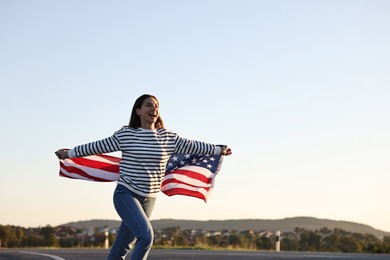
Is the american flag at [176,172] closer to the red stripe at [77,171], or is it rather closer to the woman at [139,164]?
the red stripe at [77,171]

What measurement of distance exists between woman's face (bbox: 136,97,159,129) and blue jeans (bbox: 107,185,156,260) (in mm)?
724

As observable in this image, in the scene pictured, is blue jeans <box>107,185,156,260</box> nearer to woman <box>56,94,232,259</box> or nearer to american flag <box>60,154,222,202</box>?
woman <box>56,94,232,259</box>

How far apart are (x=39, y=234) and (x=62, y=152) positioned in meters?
39.3

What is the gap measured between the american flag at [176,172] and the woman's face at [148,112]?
227cm

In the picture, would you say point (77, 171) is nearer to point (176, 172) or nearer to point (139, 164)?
point (176, 172)

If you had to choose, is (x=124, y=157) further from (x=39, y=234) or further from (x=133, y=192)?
(x=39, y=234)

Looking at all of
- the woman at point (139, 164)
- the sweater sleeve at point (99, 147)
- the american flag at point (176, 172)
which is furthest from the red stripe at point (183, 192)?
the sweater sleeve at point (99, 147)

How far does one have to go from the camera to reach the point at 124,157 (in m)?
7.29

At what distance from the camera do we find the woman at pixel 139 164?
22.9 feet

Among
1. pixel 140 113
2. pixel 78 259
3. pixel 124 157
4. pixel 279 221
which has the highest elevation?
pixel 279 221

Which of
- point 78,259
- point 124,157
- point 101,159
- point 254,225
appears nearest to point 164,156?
point 124,157

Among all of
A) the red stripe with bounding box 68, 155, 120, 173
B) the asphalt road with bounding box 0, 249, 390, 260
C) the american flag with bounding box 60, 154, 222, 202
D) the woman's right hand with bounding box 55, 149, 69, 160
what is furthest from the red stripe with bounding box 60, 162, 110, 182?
the asphalt road with bounding box 0, 249, 390, 260

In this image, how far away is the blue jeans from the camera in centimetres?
692

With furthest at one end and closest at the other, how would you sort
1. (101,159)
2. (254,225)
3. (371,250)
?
(254,225)
(371,250)
(101,159)
